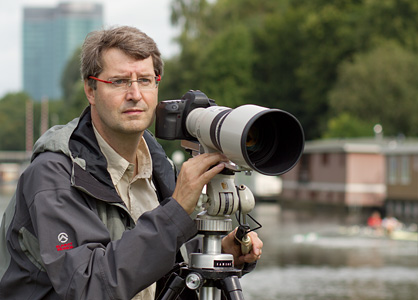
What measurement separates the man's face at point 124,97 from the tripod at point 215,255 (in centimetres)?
33

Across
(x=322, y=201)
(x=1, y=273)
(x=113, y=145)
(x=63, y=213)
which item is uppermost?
(x=113, y=145)

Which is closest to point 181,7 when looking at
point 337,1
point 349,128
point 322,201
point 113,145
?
point 337,1

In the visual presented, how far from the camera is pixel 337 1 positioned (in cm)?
5406

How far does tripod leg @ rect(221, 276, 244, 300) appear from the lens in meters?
2.59

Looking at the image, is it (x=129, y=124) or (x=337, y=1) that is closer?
(x=129, y=124)

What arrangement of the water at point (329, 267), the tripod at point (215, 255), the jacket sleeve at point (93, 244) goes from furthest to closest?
the water at point (329, 267), the tripod at point (215, 255), the jacket sleeve at point (93, 244)

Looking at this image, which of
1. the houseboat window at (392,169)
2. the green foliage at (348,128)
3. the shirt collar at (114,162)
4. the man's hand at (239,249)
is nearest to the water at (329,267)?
the houseboat window at (392,169)

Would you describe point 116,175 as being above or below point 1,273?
above

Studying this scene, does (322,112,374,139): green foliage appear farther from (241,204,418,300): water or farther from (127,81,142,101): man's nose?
(127,81,142,101): man's nose

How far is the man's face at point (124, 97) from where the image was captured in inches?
105

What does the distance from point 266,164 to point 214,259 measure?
13.9 inches

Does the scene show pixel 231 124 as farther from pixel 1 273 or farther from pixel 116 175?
pixel 1 273

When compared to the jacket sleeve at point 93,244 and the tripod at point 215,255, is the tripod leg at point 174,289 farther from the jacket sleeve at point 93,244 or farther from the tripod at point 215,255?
the jacket sleeve at point 93,244

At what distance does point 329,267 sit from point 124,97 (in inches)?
576
